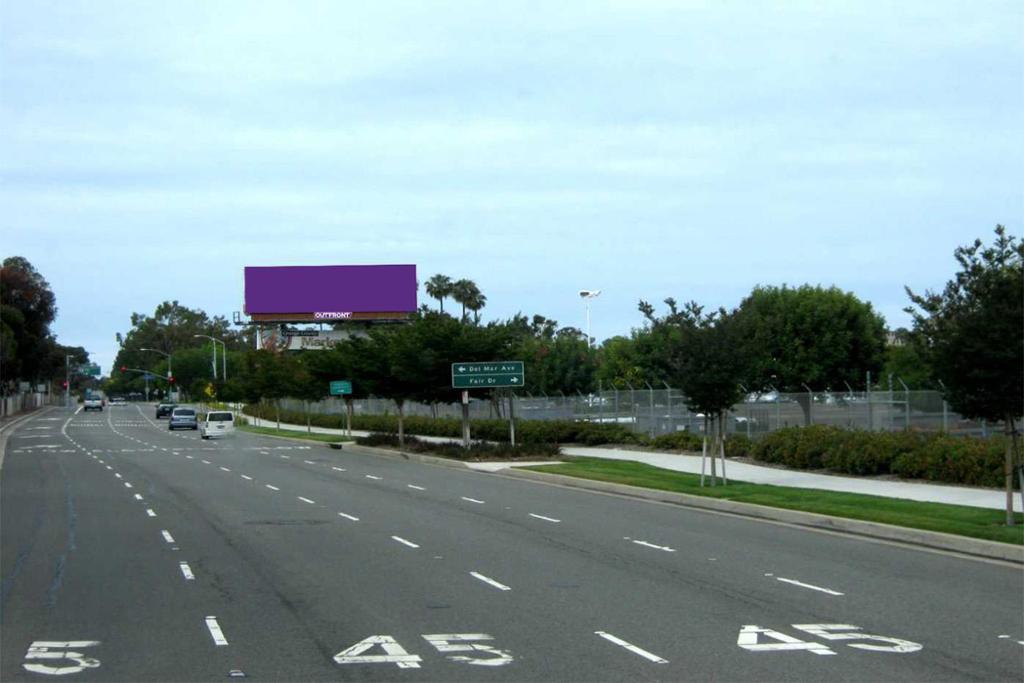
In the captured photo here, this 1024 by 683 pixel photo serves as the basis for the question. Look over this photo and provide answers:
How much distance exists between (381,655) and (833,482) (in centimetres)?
1907

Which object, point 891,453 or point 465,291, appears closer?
point 891,453

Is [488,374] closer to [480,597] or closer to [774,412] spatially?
[774,412]

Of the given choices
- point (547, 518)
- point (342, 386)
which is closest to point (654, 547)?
point (547, 518)

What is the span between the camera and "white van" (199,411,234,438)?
206 ft

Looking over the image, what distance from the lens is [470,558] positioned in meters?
16.0

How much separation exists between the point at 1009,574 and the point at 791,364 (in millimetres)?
41164

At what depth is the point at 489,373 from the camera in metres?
42.3

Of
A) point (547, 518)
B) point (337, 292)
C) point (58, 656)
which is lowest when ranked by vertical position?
point (547, 518)

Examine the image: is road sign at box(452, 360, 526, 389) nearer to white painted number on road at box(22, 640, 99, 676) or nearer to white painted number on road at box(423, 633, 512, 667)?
white painted number on road at box(423, 633, 512, 667)

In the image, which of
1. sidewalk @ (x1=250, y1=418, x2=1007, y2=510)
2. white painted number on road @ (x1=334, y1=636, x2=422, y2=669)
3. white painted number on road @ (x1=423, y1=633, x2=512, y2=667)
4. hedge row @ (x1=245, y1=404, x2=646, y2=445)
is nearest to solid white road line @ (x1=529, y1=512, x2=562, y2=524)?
sidewalk @ (x1=250, y1=418, x2=1007, y2=510)

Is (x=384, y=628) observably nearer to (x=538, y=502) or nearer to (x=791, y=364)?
(x=538, y=502)

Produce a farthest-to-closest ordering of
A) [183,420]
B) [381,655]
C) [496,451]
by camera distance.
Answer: [183,420] → [496,451] → [381,655]

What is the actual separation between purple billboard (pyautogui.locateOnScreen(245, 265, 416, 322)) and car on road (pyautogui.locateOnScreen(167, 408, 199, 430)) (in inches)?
1328

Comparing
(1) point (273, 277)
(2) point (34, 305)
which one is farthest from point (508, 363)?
(1) point (273, 277)
